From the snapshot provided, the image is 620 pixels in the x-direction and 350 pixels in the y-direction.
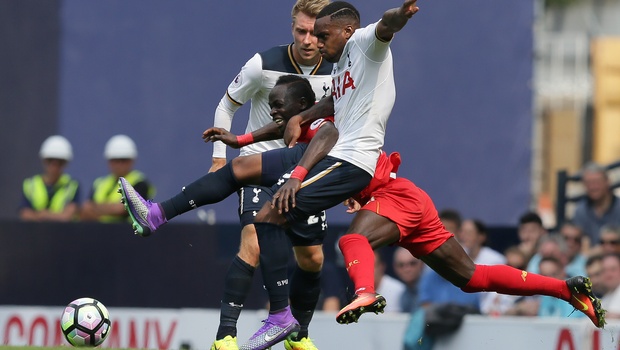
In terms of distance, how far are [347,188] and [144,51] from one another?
27.3 feet

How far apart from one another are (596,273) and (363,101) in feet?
14.8

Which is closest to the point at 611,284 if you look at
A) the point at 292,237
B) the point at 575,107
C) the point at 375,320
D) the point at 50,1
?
the point at 375,320

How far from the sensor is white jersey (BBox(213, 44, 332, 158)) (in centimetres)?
894

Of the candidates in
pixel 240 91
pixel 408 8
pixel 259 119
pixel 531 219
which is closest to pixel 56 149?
pixel 531 219

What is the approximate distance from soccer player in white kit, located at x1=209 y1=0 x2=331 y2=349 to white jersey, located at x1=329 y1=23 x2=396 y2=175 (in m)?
0.77

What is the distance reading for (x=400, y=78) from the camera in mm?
15391

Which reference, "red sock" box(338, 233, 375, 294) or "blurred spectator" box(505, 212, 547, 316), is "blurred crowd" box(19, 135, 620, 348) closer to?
"blurred spectator" box(505, 212, 547, 316)

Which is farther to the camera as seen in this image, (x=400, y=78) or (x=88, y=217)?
(x=400, y=78)

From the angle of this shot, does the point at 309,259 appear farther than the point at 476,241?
No

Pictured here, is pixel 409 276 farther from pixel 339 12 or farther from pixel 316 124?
pixel 339 12

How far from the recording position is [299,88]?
854 centimetres

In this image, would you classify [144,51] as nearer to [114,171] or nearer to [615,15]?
[114,171]

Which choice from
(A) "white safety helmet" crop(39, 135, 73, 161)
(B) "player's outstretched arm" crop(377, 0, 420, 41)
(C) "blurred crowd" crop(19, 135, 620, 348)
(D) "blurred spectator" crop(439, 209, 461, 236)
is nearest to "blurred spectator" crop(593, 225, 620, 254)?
(C) "blurred crowd" crop(19, 135, 620, 348)

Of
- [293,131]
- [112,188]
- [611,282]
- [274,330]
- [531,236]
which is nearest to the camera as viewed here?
[293,131]
